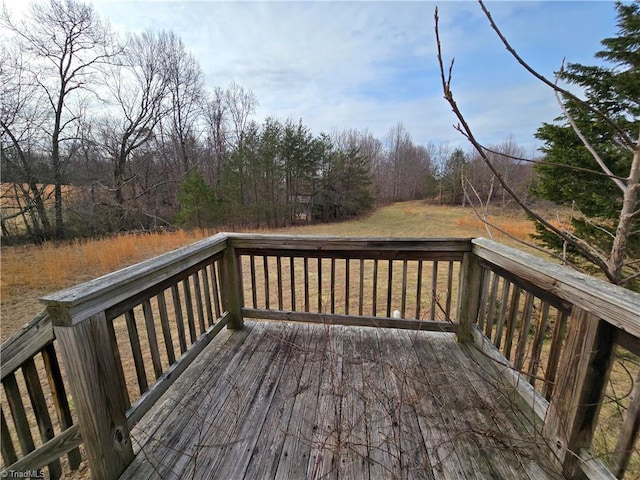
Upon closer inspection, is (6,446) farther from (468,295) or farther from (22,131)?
(22,131)

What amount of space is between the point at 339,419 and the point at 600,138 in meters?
4.70

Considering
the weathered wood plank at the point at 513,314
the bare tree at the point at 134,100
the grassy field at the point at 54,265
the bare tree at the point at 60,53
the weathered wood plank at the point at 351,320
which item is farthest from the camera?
the bare tree at the point at 134,100

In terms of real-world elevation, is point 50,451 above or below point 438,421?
above

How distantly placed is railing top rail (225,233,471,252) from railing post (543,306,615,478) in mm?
994

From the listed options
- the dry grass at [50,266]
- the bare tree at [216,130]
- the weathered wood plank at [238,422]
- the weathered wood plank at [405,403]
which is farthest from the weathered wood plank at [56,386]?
the bare tree at [216,130]

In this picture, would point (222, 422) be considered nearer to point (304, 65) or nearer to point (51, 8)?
point (304, 65)

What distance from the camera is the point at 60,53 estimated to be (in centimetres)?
1008

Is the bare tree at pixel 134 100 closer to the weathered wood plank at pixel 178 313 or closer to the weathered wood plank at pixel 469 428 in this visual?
the weathered wood plank at pixel 178 313

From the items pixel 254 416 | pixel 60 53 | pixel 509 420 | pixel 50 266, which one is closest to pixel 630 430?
pixel 509 420

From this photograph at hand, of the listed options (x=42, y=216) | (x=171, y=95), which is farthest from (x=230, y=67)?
(x=42, y=216)

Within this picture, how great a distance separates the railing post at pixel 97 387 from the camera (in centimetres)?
111

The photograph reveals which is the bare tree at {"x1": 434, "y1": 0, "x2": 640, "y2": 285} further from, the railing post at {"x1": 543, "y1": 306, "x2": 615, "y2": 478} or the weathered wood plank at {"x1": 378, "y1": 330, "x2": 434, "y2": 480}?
the weathered wood plank at {"x1": 378, "y1": 330, "x2": 434, "y2": 480}

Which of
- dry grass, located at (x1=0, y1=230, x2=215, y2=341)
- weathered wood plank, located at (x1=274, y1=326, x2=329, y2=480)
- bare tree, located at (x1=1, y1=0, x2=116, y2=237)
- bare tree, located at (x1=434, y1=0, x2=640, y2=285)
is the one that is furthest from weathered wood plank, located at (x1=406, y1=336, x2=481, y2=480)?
bare tree, located at (x1=1, y1=0, x2=116, y2=237)

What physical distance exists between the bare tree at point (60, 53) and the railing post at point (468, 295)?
507 inches
